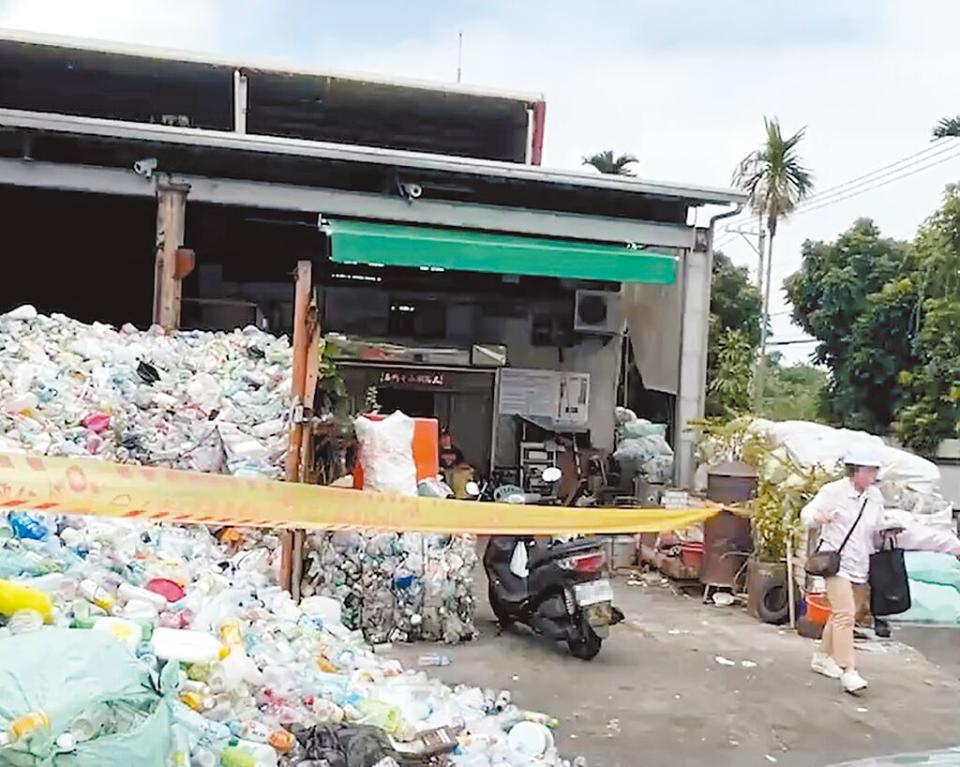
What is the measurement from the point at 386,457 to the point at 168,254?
4729 millimetres

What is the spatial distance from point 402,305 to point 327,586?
8423 mm

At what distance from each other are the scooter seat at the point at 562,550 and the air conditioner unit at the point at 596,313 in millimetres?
7700

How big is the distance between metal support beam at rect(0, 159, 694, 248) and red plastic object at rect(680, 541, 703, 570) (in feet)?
13.2

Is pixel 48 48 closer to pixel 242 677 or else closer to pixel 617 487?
pixel 617 487

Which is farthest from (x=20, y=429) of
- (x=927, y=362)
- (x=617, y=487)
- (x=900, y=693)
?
(x=927, y=362)

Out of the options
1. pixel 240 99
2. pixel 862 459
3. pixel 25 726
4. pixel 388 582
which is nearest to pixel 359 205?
pixel 240 99

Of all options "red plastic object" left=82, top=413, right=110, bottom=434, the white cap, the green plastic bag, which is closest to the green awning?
"red plastic object" left=82, top=413, right=110, bottom=434

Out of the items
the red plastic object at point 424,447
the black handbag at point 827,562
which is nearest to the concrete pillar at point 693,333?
the red plastic object at point 424,447

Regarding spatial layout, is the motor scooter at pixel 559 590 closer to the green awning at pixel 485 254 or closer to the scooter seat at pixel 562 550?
the scooter seat at pixel 562 550

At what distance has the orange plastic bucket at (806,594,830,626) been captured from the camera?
8180 millimetres

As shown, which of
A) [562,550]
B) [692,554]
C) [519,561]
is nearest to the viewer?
[562,550]

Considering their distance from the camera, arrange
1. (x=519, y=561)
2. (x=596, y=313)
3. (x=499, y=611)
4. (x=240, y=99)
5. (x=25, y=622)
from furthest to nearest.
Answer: (x=240, y=99), (x=596, y=313), (x=499, y=611), (x=519, y=561), (x=25, y=622)

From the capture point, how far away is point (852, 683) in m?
6.55

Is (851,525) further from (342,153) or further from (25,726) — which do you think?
(342,153)
